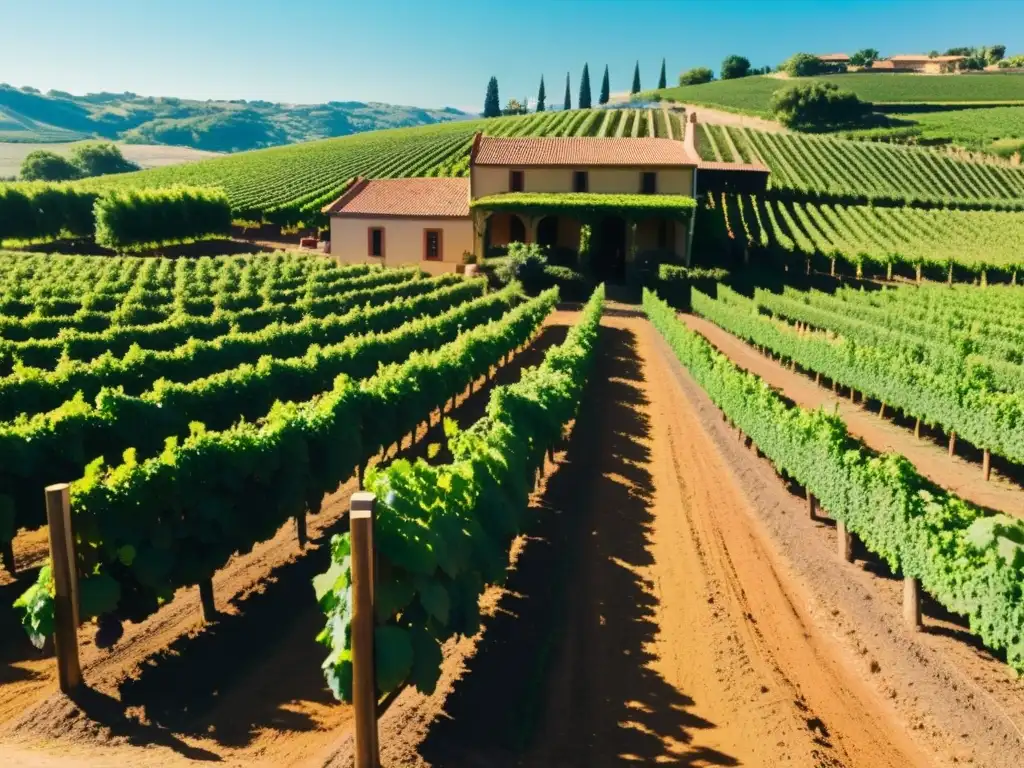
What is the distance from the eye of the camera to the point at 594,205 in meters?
44.6

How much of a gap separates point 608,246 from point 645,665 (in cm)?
4372

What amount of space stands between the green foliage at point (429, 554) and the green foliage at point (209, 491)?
392 millimetres

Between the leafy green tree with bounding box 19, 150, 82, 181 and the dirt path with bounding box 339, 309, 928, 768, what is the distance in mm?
129740

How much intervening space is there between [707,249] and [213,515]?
48.1m

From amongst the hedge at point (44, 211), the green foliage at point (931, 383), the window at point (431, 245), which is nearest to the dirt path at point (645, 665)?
the green foliage at point (931, 383)

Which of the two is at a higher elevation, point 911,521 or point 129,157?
point 129,157

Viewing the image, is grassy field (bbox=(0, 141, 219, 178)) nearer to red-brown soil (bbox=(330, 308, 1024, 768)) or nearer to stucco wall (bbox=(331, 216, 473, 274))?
stucco wall (bbox=(331, 216, 473, 274))

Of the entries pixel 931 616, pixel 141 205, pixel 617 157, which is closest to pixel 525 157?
pixel 617 157

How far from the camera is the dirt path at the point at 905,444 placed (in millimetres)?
14836

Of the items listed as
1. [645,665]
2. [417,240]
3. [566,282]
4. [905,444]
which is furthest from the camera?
[417,240]

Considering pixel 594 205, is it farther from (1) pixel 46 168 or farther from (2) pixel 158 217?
(1) pixel 46 168

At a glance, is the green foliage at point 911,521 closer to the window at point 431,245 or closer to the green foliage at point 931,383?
the green foliage at point 931,383

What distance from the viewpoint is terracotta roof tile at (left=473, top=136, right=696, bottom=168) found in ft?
158

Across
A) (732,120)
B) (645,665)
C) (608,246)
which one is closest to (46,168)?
(732,120)
